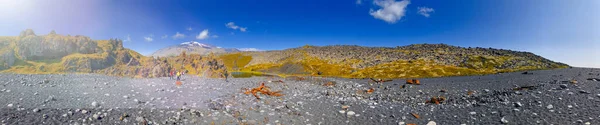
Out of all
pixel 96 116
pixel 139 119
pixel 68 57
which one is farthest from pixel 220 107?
pixel 68 57

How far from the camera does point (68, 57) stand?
19.8 m

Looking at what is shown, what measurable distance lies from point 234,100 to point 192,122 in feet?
15.9

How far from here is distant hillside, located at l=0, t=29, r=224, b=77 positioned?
17875 millimetres

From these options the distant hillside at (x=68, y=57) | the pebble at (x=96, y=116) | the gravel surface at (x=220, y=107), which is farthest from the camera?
the distant hillside at (x=68, y=57)

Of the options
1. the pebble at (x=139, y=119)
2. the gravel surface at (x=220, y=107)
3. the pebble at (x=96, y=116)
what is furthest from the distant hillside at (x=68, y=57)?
the pebble at (x=139, y=119)

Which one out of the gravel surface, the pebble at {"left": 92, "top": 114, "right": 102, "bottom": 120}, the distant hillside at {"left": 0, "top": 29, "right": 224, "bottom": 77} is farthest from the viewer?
the distant hillside at {"left": 0, "top": 29, "right": 224, "bottom": 77}

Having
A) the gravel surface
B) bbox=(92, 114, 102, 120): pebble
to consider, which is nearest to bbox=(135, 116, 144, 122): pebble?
the gravel surface

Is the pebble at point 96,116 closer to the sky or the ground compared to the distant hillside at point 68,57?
closer to the ground

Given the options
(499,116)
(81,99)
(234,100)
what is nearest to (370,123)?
(499,116)

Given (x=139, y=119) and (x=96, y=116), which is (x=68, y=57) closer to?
(x=96, y=116)

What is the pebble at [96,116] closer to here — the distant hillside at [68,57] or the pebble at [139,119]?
the pebble at [139,119]

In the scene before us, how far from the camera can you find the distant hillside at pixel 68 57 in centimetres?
1788

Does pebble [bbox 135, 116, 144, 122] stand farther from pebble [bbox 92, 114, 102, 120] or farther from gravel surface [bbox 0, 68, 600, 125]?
pebble [bbox 92, 114, 102, 120]

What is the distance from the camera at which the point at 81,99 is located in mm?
13305
